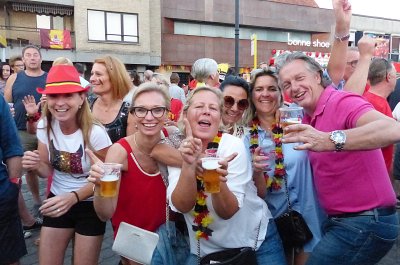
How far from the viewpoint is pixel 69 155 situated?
3186 millimetres

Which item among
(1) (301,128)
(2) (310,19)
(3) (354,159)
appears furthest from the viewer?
(2) (310,19)

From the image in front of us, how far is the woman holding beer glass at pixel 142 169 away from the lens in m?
2.76

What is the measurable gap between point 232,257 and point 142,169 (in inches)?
34.4

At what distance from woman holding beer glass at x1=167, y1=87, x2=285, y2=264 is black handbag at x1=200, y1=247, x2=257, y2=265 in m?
0.03

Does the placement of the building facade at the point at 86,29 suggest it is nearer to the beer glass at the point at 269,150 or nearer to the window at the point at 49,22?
the window at the point at 49,22

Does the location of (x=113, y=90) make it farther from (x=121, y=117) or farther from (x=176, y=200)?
(x=176, y=200)

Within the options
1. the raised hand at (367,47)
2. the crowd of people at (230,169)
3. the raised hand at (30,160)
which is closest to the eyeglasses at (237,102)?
the crowd of people at (230,169)

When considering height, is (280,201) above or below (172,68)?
below

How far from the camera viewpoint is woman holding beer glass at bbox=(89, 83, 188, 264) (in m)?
2.76

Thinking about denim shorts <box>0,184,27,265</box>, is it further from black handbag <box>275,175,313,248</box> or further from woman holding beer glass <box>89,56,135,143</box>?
black handbag <box>275,175,313,248</box>

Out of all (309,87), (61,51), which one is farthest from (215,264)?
(61,51)

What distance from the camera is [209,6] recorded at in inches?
1194

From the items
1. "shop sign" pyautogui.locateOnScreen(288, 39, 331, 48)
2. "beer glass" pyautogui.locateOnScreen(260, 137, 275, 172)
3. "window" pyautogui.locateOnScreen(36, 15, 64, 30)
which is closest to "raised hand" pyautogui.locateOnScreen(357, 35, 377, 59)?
"beer glass" pyautogui.locateOnScreen(260, 137, 275, 172)

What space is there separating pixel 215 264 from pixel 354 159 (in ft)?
3.55
